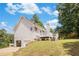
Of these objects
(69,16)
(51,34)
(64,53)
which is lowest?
(64,53)

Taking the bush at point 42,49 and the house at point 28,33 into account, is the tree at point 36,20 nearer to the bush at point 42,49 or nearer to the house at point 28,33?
the house at point 28,33

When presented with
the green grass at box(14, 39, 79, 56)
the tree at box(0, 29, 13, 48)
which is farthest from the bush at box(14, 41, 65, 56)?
the tree at box(0, 29, 13, 48)

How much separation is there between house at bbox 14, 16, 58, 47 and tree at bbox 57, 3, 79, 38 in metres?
0.16

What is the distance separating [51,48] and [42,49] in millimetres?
93

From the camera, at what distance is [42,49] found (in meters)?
2.85

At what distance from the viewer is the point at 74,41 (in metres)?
2.85

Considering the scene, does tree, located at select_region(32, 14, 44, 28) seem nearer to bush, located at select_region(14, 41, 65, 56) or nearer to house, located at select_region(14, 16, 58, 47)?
house, located at select_region(14, 16, 58, 47)

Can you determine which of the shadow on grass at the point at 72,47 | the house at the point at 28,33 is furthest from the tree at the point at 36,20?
the shadow on grass at the point at 72,47

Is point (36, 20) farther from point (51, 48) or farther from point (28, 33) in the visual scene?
point (51, 48)

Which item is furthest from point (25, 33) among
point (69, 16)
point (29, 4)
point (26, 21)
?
point (69, 16)

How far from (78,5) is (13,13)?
67 cm

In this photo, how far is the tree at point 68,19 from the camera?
288cm

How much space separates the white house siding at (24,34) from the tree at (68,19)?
312 millimetres

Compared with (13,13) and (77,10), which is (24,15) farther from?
(77,10)
